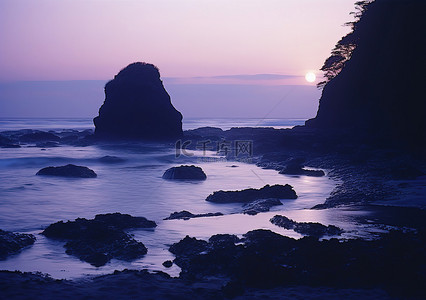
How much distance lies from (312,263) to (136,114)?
1689 inches

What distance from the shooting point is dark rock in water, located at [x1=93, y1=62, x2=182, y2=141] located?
47.8 m

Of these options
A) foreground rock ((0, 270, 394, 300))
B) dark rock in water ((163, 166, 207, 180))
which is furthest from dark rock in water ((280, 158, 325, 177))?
foreground rock ((0, 270, 394, 300))

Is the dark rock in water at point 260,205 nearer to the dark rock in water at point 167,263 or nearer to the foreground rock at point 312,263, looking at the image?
the foreground rock at point 312,263

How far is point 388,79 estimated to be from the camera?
29.5m

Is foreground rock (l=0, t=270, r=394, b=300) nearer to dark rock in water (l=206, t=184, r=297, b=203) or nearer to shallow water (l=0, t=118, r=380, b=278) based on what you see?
shallow water (l=0, t=118, r=380, b=278)

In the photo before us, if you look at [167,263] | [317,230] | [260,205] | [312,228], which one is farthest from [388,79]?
[167,263]

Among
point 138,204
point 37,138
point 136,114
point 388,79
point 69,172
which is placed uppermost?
point 388,79

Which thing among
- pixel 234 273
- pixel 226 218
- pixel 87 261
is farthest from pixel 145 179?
pixel 234 273

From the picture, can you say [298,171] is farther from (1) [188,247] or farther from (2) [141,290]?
(2) [141,290]

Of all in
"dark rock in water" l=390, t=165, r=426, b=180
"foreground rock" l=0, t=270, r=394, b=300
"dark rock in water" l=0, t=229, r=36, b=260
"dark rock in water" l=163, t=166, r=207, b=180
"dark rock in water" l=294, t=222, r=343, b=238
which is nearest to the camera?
"foreground rock" l=0, t=270, r=394, b=300

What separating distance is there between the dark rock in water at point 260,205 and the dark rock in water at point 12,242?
547 centimetres

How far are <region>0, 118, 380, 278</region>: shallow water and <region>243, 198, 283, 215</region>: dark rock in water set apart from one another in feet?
0.93

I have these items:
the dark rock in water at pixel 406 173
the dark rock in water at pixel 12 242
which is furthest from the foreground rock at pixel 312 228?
the dark rock in water at pixel 406 173

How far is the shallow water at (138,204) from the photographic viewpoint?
778 centimetres
